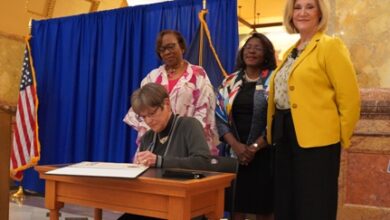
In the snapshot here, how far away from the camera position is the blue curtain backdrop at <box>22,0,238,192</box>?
12.9ft

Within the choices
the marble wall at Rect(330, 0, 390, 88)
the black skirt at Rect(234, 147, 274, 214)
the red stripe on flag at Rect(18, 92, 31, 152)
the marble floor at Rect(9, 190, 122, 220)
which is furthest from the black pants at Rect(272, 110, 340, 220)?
the red stripe on flag at Rect(18, 92, 31, 152)

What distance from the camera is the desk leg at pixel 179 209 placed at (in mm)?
1548

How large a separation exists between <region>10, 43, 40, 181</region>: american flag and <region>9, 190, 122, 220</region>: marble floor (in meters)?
0.30

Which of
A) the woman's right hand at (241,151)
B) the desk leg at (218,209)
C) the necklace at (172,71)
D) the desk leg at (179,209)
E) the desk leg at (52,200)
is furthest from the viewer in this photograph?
the necklace at (172,71)

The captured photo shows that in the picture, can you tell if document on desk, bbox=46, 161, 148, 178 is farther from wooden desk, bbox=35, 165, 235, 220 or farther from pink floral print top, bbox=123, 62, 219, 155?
pink floral print top, bbox=123, 62, 219, 155

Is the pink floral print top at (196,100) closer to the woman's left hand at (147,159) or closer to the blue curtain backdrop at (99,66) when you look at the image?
the blue curtain backdrop at (99,66)

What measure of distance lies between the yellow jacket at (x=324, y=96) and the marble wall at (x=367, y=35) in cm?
133

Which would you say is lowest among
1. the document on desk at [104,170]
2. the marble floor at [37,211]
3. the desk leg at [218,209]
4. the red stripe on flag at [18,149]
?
the marble floor at [37,211]

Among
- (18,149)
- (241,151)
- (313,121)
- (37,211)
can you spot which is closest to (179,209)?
(313,121)

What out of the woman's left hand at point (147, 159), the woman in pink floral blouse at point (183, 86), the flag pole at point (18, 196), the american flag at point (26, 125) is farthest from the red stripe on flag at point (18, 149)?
the woman's left hand at point (147, 159)

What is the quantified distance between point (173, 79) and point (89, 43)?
1.95 metres

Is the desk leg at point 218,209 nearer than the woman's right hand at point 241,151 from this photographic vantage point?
Yes

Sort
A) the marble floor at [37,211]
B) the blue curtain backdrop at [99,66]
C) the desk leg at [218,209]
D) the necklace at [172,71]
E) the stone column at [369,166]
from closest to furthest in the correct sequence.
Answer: the desk leg at [218,209] < the stone column at [369,166] < the necklace at [172,71] < the blue curtain backdrop at [99,66] < the marble floor at [37,211]

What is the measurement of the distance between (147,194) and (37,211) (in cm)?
312
